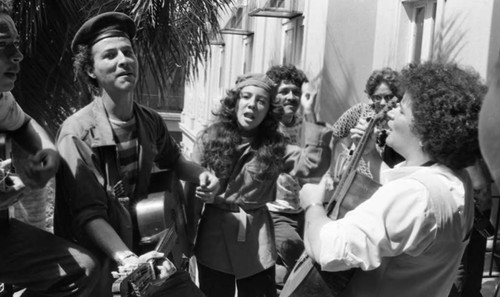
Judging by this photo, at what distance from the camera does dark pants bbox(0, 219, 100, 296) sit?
3229 mm

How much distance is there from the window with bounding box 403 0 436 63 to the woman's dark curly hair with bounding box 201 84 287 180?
3.20 m

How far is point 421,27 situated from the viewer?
26.1 ft

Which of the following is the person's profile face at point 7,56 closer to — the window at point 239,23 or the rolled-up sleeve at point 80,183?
the rolled-up sleeve at point 80,183

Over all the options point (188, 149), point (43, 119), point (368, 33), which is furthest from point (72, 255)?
point (188, 149)

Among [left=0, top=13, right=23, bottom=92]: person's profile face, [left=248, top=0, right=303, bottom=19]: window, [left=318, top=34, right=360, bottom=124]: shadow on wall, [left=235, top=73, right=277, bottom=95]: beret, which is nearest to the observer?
[left=0, top=13, right=23, bottom=92]: person's profile face

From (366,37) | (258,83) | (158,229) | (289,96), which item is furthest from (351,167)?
(366,37)

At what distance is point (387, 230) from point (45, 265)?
4.78 ft

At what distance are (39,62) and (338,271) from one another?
4339 mm

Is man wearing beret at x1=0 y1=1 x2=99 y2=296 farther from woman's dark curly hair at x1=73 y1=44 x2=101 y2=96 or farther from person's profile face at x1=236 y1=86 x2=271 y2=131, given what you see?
person's profile face at x1=236 y1=86 x2=271 y2=131

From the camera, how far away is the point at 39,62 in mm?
6422

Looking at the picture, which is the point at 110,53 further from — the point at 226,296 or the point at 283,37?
the point at 283,37

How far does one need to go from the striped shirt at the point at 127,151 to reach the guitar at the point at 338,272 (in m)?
0.99

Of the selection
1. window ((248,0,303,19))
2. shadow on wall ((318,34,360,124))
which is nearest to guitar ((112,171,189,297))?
shadow on wall ((318,34,360,124))

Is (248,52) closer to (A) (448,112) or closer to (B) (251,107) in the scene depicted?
(B) (251,107)
